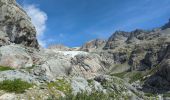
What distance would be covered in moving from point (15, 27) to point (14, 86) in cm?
4953

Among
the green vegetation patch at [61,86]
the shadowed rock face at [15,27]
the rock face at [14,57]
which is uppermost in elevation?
the shadowed rock face at [15,27]

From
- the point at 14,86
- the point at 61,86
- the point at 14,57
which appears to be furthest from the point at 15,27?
the point at 14,86

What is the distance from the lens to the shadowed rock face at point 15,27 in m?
73.8

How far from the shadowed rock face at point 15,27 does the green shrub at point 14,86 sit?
4307cm

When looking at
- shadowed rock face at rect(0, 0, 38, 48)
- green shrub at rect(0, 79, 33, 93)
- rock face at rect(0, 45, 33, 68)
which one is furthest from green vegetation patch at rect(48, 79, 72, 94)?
shadowed rock face at rect(0, 0, 38, 48)

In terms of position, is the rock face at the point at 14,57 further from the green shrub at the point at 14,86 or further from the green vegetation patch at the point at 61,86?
the green shrub at the point at 14,86

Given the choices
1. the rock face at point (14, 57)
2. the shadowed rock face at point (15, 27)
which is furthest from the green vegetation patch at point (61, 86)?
the shadowed rock face at point (15, 27)

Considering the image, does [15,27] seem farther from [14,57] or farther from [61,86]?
[61,86]

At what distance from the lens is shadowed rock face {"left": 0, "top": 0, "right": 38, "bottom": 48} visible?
73.8 metres

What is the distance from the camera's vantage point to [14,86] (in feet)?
93.2

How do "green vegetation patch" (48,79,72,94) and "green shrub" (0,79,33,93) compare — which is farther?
"green vegetation patch" (48,79,72,94)

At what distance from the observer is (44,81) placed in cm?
3241

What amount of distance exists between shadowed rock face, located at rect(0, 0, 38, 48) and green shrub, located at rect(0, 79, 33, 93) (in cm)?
4307

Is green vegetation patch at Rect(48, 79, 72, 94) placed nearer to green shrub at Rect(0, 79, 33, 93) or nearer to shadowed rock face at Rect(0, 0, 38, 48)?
green shrub at Rect(0, 79, 33, 93)
